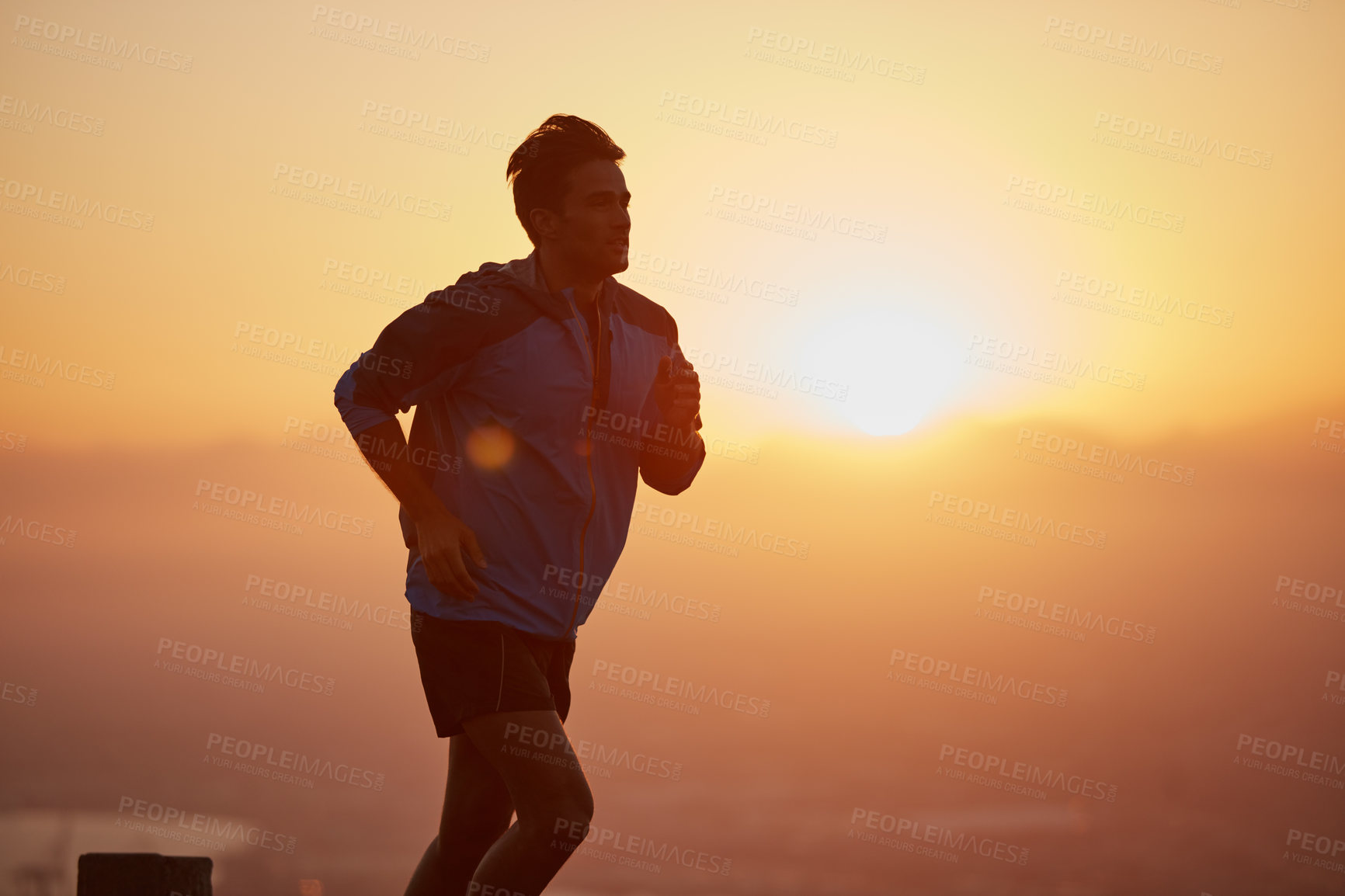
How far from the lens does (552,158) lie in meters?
3.68

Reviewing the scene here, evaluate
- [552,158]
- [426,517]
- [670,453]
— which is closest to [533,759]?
[426,517]

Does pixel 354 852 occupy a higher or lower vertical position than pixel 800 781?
lower

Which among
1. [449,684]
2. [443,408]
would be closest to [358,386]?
[443,408]

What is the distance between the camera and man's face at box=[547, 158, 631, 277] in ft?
11.7

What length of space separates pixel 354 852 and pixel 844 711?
79.3 m

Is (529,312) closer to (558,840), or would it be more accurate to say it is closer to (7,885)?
(558,840)

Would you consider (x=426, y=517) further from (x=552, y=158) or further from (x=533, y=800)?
(x=552, y=158)

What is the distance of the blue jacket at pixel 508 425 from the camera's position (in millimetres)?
3357

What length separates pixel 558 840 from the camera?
3.13m

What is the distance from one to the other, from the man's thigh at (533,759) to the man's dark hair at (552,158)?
1.63 m

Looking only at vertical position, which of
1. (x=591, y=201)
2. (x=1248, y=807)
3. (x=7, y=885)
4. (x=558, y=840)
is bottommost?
(x=1248, y=807)

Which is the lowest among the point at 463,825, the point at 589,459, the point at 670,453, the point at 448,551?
the point at 463,825

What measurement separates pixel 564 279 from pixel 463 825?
1819mm

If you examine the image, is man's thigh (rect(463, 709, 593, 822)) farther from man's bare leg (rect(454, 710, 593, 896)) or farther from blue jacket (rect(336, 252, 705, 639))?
blue jacket (rect(336, 252, 705, 639))
